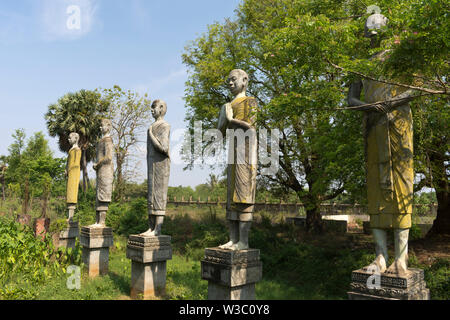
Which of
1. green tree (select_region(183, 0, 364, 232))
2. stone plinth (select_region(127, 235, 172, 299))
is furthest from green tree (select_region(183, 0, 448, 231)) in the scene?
stone plinth (select_region(127, 235, 172, 299))

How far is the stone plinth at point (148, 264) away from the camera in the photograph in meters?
6.36

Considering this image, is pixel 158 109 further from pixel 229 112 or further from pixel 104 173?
pixel 104 173

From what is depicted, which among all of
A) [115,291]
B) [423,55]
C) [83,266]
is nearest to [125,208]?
[83,266]

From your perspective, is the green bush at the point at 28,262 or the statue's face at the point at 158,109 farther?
the statue's face at the point at 158,109

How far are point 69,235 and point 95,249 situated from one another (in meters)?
2.46

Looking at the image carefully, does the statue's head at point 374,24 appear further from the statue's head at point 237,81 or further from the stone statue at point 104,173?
Answer: the stone statue at point 104,173

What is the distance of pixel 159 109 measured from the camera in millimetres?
7059

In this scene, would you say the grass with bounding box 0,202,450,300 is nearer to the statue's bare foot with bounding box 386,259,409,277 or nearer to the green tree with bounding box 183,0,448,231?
the green tree with bounding box 183,0,448,231

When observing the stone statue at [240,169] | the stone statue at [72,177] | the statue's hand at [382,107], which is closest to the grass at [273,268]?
the stone statue at [72,177]

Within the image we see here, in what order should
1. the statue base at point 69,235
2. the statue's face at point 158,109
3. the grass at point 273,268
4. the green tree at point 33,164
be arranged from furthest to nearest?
the green tree at point 33,164 < the statue base at point 69,235 < the statue's face at point 158,109 < the grass at point 273,268

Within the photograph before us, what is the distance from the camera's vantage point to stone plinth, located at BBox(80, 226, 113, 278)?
7.95 metres

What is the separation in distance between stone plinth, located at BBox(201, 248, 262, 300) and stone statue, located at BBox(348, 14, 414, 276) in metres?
1.57

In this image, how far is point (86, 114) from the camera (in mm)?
25656

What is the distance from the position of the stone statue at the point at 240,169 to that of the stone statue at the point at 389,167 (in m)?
1.56
